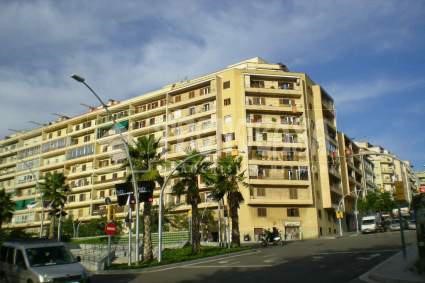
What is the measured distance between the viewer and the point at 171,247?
43.7 metres

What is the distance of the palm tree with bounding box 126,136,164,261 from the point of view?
99.8 feet

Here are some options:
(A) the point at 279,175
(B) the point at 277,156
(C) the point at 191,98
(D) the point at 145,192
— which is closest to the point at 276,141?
(B) the point at 277,156

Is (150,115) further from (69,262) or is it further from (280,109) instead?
(69,262)

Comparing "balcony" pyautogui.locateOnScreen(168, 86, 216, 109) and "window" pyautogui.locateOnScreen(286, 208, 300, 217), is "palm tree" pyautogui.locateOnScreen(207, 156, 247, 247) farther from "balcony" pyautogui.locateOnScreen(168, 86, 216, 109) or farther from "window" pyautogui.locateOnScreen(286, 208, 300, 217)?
"balcony" pyautogui.locateOnScreen(168, 86, 216, 109)

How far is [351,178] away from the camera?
7944 centimetres

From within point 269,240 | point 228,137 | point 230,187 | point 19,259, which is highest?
point 228,137

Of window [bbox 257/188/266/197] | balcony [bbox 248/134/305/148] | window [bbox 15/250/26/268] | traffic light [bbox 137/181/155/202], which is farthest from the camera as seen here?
balcony [bbox 248/134/305/148]

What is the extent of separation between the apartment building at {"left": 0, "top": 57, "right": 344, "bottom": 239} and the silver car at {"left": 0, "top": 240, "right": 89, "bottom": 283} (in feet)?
126

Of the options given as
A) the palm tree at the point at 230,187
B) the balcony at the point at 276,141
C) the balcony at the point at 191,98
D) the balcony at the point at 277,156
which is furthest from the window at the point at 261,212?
the balcony at the point at 191,98

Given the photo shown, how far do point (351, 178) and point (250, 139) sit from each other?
3039cm

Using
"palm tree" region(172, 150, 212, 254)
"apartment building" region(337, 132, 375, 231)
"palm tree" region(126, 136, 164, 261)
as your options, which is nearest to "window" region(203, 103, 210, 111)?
"apartment building" region(337, 132, 375, 231)

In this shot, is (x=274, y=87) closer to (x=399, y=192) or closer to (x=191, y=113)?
(x=191, y=113)

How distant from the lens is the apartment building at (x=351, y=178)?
73000 millimetres

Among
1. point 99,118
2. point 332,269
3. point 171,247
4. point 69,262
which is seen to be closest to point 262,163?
point 171,247
